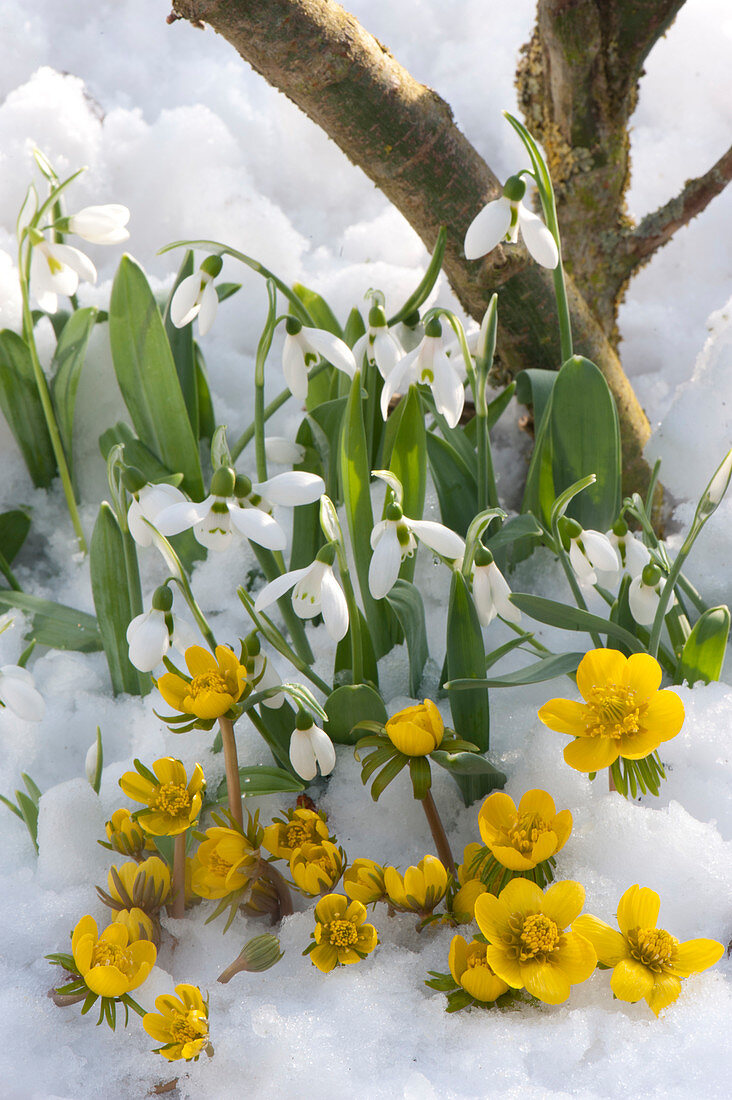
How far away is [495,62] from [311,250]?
0.63m

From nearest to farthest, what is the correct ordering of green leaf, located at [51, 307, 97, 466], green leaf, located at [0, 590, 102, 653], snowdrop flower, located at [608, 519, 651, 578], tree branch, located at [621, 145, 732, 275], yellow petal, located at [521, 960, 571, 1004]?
1. yellow petal, located at [521, 960, 571, 1004]
2. snowdrop flower, located at [608, 519, 651, 578]
3. green leaf, located at [0, 590, 102, 653]
4. green leaf, located at [51, 307, 97, 466]
5. tree branch, located at [621, 145, 732, 275]

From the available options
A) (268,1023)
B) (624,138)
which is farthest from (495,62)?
(268,1023)

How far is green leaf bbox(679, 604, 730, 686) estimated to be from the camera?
2.67 feet

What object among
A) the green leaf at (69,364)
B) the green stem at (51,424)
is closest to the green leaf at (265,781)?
the green stem at (51,424)

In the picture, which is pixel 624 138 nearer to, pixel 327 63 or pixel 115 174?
pixel 327 63

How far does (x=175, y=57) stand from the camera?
2002 millimetres

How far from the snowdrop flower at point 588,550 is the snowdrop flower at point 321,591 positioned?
0.23 metres

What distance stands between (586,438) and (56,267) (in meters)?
0.64

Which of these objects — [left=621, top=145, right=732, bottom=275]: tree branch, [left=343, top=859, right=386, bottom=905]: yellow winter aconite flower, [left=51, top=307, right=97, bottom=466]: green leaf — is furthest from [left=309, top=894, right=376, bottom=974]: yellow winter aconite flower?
[left=621, top=145, right=732, bottom=275]: tree branch

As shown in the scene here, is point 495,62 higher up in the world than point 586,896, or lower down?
higher up

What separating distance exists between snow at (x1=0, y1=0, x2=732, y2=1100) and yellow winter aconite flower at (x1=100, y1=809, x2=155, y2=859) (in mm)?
68

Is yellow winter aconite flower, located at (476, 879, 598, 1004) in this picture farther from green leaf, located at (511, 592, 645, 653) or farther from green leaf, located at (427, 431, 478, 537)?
green leaf, located at (427, 431, 478, 537)

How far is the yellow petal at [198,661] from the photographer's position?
71 centimetres

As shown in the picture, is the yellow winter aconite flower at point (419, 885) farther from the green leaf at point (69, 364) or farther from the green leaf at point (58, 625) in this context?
the green leaf at point (69, 364)
